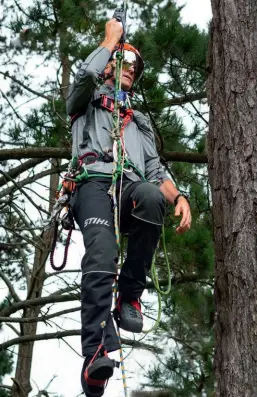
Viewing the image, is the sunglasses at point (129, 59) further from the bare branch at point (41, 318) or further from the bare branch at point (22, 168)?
the bare branch at point (22, 168)

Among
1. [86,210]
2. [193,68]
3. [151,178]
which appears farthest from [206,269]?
[86,210]

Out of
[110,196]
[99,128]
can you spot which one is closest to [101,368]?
[110,196]

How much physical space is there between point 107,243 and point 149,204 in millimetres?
248

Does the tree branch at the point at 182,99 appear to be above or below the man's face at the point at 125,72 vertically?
above

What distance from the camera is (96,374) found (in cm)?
349

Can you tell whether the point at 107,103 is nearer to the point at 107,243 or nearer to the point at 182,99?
the point at 107,243

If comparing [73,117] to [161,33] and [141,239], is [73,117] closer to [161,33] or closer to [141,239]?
[141,239]

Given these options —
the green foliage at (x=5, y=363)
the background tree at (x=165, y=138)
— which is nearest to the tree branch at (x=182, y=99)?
the background tree at (x=165, y=138)

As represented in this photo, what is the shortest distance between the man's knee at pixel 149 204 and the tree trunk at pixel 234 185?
0.24 meters

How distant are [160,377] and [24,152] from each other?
9.50 feet

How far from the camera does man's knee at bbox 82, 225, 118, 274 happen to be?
369 centimetres

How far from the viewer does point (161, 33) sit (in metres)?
5.60

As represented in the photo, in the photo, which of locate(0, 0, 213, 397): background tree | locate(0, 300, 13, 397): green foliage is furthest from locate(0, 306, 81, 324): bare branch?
locate(0, 300, 13, 397): green foliage

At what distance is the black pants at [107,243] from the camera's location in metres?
3.65
